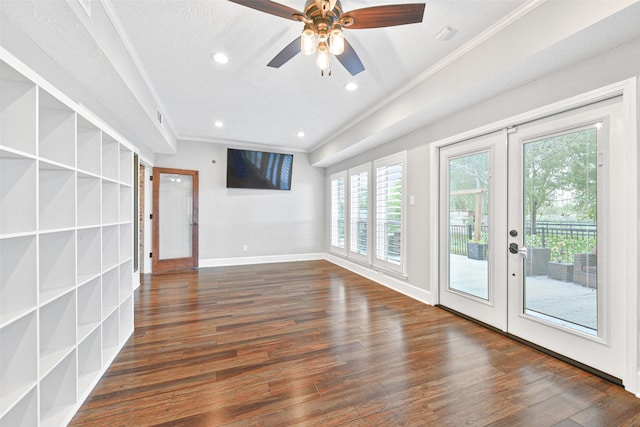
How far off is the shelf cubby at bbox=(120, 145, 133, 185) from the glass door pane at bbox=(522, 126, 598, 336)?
3.81 metres

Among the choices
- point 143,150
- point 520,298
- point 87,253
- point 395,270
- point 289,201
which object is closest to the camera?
point 87,253

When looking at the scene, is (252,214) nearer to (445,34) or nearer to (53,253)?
(53,253)

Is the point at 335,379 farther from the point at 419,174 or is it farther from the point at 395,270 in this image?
the point at 419,174

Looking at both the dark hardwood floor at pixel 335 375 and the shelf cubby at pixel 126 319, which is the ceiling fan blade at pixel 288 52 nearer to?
the dark hardwood floor at pixel 335 375

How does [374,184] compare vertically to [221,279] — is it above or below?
above

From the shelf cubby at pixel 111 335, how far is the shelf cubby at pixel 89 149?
126cm

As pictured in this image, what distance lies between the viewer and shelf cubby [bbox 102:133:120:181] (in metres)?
2.23

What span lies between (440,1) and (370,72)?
1.04 m

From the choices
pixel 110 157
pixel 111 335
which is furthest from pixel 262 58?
pixel 111 335

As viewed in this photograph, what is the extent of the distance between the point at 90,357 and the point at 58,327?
55 cm

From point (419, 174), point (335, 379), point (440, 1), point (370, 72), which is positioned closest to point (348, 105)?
point (370, 72)

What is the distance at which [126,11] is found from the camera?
6.64ft

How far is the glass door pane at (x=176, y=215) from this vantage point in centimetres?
557

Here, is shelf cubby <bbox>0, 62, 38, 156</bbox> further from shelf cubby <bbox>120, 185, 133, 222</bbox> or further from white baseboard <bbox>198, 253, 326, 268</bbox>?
white baseboard <bbox>198, 253, 326, 268</bbox>
